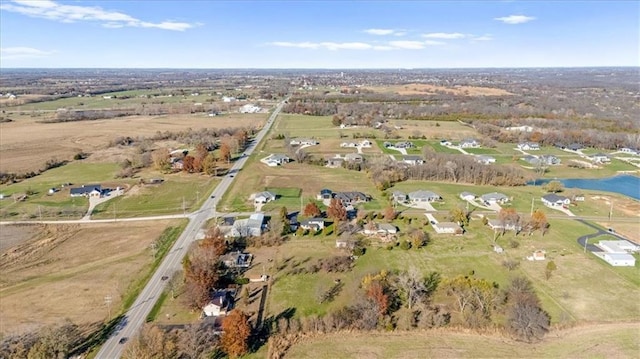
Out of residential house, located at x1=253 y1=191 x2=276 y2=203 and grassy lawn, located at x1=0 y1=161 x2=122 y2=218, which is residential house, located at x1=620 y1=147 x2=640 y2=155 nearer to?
residential house, located at x1=253 y1=191 x2=276 y2=203

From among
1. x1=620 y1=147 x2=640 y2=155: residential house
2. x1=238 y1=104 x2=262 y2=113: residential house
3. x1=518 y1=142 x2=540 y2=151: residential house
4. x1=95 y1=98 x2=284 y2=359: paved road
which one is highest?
x1=238 y1=104 x2=262 y2=113: residential house

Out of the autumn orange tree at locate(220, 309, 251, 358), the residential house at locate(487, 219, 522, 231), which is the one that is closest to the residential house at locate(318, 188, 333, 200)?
the residential house at locate(487, 219, 522, 231)

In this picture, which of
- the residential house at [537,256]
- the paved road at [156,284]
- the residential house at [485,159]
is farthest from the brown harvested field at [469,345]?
the residential house at [485,159]

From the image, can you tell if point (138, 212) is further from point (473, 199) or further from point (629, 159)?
point (629, 159)

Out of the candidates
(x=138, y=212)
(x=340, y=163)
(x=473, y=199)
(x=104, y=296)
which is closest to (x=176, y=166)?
(x=138, y=212)

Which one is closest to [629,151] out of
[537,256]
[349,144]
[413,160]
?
[413,160]

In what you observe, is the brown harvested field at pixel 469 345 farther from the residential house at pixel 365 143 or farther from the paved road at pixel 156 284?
the residential house at pixel 365 143
